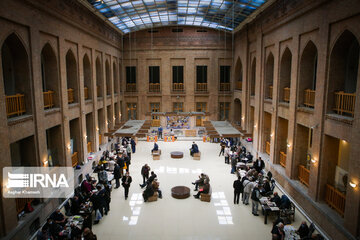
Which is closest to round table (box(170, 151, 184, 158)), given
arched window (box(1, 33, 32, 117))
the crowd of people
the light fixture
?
the crowd of people

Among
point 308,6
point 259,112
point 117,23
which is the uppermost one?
point 117,23

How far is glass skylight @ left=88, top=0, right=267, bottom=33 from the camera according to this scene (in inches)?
706

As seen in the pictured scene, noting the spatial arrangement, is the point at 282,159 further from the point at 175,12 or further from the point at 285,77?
the point at 175,12

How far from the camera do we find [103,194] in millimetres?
11242

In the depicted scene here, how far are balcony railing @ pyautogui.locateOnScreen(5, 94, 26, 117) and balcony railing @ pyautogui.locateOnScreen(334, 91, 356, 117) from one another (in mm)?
11625

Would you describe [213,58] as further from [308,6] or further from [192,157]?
[308,6]

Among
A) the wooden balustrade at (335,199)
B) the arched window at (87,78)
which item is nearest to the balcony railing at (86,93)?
the arched window at (87,78)

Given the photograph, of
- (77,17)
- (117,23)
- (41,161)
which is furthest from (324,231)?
(117,23)

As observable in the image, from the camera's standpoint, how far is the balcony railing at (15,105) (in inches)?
391

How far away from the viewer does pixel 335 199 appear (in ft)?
33.3

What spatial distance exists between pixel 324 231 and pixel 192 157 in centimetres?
1108

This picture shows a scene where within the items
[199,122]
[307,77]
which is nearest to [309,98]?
[307,77]

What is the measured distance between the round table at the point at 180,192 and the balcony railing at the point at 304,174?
208 inches

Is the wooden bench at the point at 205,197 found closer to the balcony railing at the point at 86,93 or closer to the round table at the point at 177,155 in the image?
the round table at the point at 177,155
